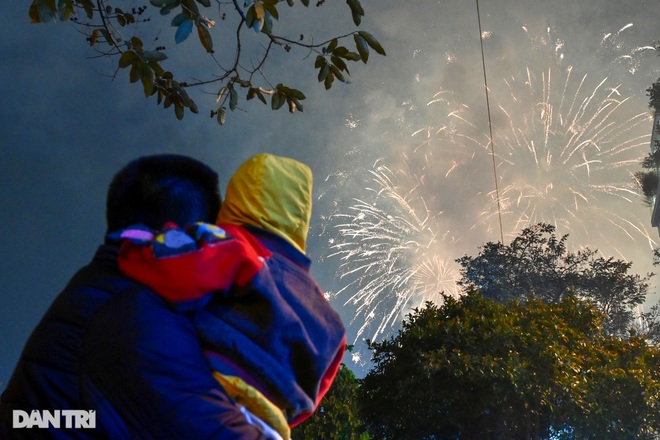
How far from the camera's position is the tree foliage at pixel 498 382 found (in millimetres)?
14242

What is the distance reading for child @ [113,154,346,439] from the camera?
140 centimetres

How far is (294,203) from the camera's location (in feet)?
5.53

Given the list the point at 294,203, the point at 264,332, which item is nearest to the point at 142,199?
the point at 294,203

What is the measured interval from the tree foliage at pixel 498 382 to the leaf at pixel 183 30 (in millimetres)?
11794

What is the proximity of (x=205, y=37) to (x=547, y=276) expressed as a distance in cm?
2784

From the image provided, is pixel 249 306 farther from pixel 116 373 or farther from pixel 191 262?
pixel 116 373

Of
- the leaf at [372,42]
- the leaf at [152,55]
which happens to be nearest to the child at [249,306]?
the leaf at [372,42]

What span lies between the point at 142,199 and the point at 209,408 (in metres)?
0.57

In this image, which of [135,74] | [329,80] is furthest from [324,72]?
[135,74]

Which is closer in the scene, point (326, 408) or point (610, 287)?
point (326, 408)

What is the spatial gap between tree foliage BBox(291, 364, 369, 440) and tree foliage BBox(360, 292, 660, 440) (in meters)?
0.40

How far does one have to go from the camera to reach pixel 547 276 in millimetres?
29203

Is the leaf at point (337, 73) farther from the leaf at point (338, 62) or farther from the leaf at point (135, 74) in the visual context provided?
the leaf at point (135, 74)

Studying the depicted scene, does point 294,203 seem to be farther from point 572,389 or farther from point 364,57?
point 572,389
